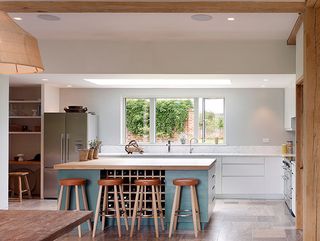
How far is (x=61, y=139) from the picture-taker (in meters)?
8.91

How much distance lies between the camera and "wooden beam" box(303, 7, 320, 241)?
16.3 ft

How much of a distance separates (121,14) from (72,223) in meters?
3.26

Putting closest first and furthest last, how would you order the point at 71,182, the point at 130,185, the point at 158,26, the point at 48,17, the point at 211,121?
the point at 48,17
the point at 71,182
the point at 158,26
the point at 130,185
the point at 211,121

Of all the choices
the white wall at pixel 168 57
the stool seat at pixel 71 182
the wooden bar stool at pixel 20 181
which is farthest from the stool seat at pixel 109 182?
the wooden bar stool at pixel 20 181

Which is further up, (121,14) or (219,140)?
(121,14)

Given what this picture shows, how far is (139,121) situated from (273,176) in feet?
9.90

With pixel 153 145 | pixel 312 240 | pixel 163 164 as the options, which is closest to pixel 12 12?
pixel 163 164

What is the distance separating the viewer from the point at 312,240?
4977 millimetres

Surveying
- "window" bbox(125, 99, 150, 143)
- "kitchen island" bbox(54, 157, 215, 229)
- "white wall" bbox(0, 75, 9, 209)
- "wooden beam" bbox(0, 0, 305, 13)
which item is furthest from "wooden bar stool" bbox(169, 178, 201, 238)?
"window" bbox(125, 99, 150, 143)

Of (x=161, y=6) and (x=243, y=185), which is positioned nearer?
(x=161, y=6)

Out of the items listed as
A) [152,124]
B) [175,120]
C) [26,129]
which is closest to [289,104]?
[175,120]

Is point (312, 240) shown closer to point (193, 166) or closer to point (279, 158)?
point (193, 166)

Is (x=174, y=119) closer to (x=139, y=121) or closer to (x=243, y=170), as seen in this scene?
(x=139, y=121)

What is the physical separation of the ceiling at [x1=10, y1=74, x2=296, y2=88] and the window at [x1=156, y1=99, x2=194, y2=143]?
1.99ft
